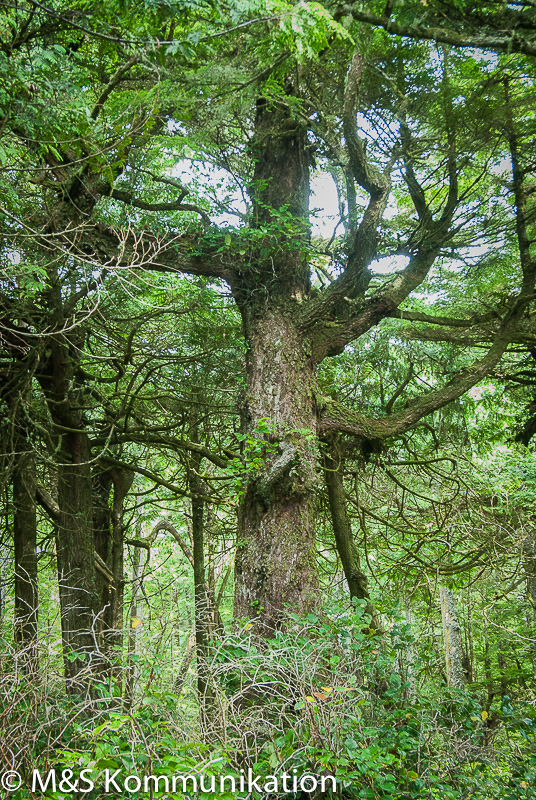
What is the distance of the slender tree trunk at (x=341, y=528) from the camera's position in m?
6.57

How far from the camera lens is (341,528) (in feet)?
22.2

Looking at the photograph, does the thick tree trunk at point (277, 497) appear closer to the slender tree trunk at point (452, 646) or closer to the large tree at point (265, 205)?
the large tree at point (265, 205)

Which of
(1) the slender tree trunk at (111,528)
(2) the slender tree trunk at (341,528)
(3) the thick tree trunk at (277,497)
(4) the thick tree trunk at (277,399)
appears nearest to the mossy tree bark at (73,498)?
(1) the slender tree trunk at (111,528)

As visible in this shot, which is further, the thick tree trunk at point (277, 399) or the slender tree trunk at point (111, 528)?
the slender tree trunk at point (111, 528)

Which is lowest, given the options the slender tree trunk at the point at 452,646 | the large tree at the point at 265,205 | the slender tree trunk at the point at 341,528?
the slender tree trunk at the point at 452,646

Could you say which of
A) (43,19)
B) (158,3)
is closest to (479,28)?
(158,3)

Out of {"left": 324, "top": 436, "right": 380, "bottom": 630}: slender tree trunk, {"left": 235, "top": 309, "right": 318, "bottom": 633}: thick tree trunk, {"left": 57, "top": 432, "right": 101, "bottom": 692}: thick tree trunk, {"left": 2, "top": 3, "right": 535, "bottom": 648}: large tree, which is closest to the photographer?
{"left": 2, "top": 3, "right": 535, "bottom": 648}: large tree

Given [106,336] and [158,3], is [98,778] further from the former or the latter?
[106,336]

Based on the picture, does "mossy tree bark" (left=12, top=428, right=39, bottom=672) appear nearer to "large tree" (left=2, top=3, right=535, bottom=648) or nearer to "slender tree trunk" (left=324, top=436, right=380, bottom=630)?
"large tree" (left=2, top=3, right=535, bottom=648)

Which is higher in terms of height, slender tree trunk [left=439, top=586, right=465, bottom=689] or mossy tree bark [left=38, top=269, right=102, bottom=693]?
mossy tree bark [left=38, top=269, right=102, bottom=693]

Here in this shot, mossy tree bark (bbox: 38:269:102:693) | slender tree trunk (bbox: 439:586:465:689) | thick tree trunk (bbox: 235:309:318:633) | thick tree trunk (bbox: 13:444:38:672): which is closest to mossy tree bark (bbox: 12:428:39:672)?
thick tree trunk (bbox: 13:444:38:672)

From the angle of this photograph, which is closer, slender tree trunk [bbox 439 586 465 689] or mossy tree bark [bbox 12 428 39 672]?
mossy tree bark [bbox 12 428 39 672]

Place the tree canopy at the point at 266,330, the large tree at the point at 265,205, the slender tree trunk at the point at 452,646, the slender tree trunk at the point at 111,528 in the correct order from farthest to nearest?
the slender tree trunk at the point at 452,646 → the slender tree trunk at the point at 111,528 → the large tree at the point at 265,205 → the tree canopy at the point at 266,330

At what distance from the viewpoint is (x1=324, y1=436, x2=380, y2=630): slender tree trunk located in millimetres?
6566
